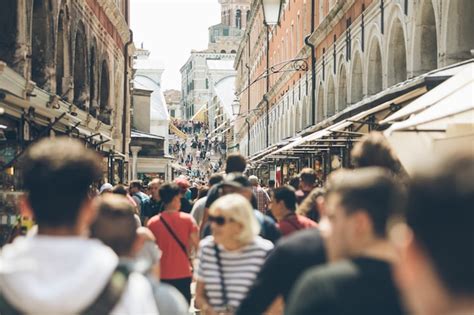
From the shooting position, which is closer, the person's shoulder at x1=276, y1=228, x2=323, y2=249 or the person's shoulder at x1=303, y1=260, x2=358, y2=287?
the person's shoulder at x1=303, y1=260, x2=358, y2=287

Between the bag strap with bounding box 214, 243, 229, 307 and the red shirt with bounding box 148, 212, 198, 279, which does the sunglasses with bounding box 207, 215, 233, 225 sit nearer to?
the bag strap with bounding box 214, 243, 229, 307

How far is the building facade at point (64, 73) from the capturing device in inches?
619

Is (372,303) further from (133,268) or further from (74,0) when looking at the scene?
(74,0)

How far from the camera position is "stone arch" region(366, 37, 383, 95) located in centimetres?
2326

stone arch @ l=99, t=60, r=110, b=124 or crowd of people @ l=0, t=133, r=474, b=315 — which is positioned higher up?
stone arch @ l=99, t=60, r=110, b=124

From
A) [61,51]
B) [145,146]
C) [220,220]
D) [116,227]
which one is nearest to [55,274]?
[116,227]

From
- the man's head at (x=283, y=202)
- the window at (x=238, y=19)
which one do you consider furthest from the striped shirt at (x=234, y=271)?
the window at (x=238, y=19)

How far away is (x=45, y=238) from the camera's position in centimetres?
320

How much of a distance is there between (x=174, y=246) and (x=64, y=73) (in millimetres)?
16108

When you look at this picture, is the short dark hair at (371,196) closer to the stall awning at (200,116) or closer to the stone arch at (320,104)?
the stone arch at (320,104)

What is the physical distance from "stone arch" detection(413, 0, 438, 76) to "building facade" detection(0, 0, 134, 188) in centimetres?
718

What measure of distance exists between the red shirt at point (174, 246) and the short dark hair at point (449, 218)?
19.4 feet

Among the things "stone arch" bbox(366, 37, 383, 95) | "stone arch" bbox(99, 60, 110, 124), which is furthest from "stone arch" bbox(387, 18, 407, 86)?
"stone arch" bbox(99, 60, 110, 124)

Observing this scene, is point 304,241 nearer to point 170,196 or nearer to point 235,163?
point 170,196
